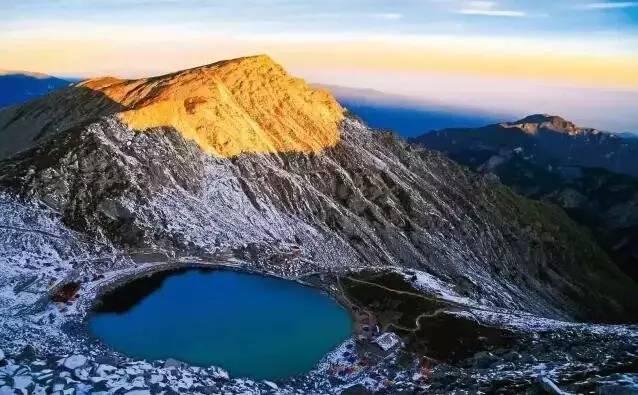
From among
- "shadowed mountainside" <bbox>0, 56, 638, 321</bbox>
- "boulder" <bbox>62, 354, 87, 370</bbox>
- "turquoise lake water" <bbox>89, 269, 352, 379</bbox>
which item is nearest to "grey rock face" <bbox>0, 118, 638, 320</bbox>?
"shadowed mountainside" <bbox>0, 56, 638, 321</bbox>

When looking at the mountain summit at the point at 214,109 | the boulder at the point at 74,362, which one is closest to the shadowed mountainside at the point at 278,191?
the mountain summit at the point at 214,109

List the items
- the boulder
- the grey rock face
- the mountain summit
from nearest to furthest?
the boulder → the grey rock face → the mountain summit

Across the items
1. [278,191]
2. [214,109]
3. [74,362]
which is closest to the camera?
[74,362]

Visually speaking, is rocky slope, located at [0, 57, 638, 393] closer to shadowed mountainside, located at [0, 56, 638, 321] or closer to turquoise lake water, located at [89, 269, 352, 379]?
shadowed mountainside, located at [0, 56, 638, 321]

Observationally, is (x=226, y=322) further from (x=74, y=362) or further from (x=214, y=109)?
(x=214, y=109)

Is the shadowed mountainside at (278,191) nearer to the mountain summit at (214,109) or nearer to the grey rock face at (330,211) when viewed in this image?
the grey rock face at (330,211)

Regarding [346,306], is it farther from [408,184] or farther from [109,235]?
[408,184]

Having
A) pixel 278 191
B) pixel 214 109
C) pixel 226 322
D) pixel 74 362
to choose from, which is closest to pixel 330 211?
pixel 278 191
